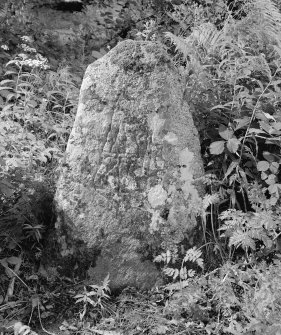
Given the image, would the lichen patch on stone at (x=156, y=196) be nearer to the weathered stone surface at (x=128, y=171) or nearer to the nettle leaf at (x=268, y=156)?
the weathered stone surface at (x=128, y=171)

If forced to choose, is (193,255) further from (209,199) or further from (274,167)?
(274,167)

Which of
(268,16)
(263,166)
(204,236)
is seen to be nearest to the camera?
(204,236)

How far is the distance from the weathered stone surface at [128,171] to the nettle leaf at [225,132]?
348mm

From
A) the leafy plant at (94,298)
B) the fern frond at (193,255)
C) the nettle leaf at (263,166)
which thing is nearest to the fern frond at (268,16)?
the nettle leaf at (263,166)

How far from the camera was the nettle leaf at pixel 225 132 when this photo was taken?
11.1 ft

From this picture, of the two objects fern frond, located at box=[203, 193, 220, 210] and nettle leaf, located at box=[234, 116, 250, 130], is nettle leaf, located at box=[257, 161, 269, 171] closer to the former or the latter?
nettle leaf, located at box=[234, 116, 250, 130]

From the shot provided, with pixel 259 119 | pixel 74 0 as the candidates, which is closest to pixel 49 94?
pixel 259 119

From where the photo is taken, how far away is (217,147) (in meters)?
3.35

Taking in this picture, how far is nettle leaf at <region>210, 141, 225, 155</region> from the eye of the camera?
10.9 feet

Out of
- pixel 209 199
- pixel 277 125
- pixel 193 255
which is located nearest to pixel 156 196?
pixel 209 199

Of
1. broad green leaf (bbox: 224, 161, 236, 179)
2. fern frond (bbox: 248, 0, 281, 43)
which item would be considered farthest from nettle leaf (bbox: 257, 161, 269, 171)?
fern frond (bbox: 248, 0, 281, 43)

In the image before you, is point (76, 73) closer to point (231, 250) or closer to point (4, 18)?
point (4, 18)

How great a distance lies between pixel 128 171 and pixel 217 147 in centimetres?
73

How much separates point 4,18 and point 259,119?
3.69 meters
